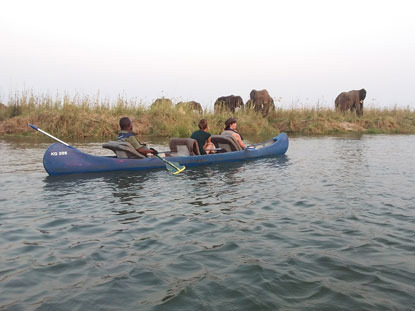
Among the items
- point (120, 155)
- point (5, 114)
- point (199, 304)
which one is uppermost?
point (5, 114)

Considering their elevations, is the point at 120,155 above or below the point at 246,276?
above

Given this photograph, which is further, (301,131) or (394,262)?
(301,131)

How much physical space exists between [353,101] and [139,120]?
57.3ft

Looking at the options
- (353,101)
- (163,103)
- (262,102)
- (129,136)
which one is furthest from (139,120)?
(353,101)

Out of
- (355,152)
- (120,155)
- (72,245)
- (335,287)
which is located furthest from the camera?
(355,152)

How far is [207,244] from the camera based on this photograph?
14.3 ft

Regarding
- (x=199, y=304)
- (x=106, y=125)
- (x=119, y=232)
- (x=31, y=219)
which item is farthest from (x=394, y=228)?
(x=106, y=125)

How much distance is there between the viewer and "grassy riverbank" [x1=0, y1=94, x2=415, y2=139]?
2028cm

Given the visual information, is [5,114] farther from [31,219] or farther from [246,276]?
[246,276]

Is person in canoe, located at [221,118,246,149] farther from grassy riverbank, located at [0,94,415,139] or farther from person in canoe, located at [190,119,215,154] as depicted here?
grassy riverbank, located at [0,94,415,139]

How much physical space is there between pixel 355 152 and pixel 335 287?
1171cm

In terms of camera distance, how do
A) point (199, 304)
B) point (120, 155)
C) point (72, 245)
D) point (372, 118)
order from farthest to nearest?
1. point (372, 118)
2. point (120, 155)
3. point (72, 245)
4. point (199, 304)

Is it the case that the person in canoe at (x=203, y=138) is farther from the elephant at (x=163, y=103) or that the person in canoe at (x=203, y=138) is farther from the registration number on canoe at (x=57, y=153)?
the elephant at (x=163, y=103)

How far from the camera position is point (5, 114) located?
21781 millimetres
